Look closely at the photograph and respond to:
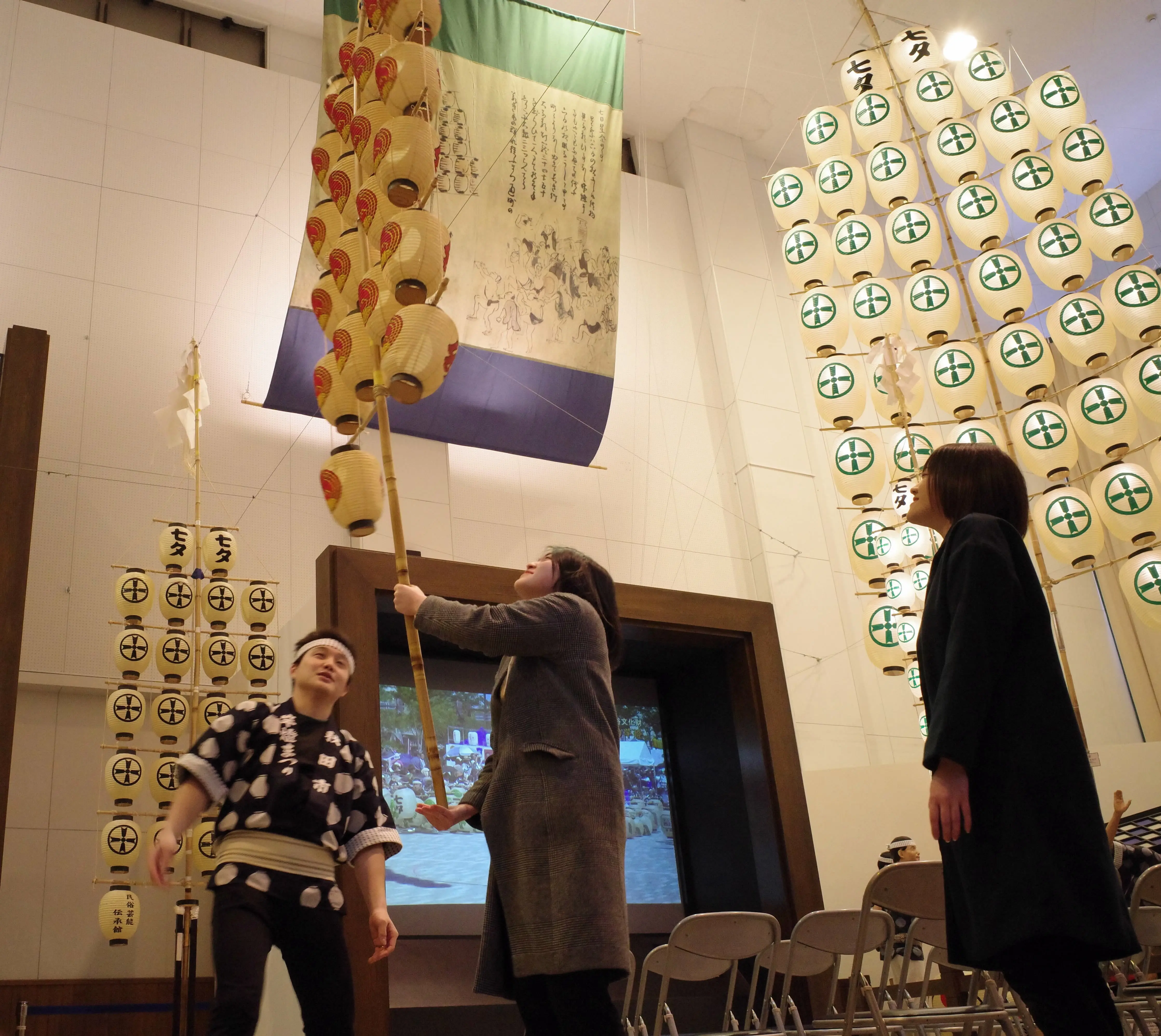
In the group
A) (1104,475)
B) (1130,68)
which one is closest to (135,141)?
(1104,475)

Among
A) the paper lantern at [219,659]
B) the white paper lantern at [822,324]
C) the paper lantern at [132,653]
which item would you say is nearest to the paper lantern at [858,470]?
the white paper lantern at [822,324]

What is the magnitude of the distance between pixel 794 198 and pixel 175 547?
4.79 metres

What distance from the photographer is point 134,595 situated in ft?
16.6

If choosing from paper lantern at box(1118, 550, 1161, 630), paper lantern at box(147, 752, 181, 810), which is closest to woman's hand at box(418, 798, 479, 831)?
paper lantern at box(147, 752, 181, 810)

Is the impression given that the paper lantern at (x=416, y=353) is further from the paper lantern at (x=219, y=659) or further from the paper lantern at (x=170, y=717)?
the paper lantern at (x=170, y=717)

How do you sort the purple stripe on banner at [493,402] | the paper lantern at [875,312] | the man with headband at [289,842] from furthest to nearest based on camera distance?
the paper lantern at [875,312] < the purple stripe on banner at [493,402] < the man with headband at [289,842]

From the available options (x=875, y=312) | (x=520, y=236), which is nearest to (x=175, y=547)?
(x=520, y=236)

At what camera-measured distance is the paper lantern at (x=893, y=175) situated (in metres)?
7.16

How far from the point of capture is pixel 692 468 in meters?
8.31

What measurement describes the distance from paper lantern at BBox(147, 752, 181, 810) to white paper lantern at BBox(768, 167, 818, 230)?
528 centimetres

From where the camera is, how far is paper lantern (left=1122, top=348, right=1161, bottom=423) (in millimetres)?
6457

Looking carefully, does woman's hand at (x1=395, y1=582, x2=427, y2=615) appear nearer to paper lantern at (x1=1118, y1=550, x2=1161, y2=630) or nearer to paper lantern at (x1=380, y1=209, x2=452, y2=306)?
paper lantern at (x1=380, y1=209, x2=452, y2=306)

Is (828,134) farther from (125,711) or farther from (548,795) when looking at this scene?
(548,795)

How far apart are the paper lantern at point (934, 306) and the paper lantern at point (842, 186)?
72cm
